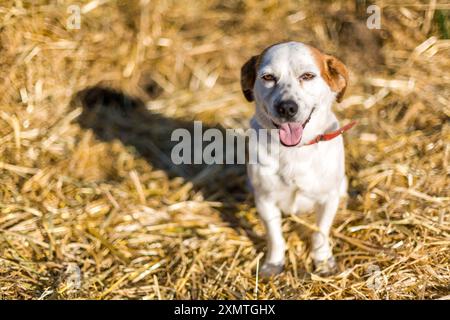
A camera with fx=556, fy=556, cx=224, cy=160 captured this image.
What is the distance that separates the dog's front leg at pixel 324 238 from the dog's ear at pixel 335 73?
79 cm

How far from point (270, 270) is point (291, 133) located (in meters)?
1.10

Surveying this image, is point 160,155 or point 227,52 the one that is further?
point 227,52

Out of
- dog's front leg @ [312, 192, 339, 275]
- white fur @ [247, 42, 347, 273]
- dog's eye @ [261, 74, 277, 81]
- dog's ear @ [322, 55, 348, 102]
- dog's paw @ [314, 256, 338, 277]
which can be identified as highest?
dog's ear @ [322, 55, 348, 102]

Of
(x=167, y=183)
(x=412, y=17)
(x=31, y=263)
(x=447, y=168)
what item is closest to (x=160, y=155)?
(x=167, y=183)

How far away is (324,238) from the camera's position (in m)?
4.10

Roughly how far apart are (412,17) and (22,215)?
4.47 m

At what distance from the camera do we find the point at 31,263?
4055 mm

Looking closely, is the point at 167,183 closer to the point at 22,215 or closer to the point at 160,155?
the point at 160,155

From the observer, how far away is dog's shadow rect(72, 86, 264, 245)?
15.9ft

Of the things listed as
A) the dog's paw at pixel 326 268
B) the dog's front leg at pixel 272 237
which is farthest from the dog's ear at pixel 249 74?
the dog's paw at pixel 326 268

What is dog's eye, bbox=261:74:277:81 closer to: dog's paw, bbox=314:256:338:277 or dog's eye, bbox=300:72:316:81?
dog's eye, bbox=300:72:316:81

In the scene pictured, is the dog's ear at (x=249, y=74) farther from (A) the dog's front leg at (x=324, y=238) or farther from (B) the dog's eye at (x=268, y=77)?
(A) the dog's front leg at (x=324, y=238)

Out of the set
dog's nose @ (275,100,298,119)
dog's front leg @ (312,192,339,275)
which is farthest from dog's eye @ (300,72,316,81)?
dog's front leg @ (312,192,339,275)

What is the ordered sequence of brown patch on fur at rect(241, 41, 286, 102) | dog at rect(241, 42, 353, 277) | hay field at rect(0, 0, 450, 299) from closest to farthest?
dog at rect(241, 42, 353, 277)
brown patch on fur at rect(241, 41, 286, 102)
hay field at rect(0, 0, 450, 299)
